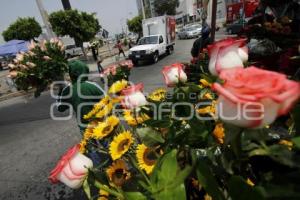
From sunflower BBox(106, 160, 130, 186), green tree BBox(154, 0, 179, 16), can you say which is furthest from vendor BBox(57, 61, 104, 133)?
green tree BBox(154, 0, 179, 16)

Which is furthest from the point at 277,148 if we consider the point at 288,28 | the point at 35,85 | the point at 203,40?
the point at 203,40

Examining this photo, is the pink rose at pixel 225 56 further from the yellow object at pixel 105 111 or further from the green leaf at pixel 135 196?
the yellow object at pixel 105 111

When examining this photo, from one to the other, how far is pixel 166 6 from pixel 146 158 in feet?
239

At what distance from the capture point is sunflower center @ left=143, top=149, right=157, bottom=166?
921mm

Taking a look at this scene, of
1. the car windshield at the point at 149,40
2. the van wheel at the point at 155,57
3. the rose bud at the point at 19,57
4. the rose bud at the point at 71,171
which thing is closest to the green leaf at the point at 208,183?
the rose bud at the point at 71,171

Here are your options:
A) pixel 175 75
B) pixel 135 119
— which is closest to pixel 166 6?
pixel 175 75

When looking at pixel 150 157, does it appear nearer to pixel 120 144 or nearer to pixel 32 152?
pixel 120 144

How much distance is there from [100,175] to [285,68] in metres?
1.09

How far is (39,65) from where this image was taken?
83.7 inches

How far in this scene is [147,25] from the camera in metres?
22.7

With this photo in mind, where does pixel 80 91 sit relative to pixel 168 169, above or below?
below

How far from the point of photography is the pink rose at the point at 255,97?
473 mm

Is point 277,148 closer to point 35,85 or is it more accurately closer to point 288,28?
point 288,28

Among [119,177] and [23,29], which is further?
[23,29]
